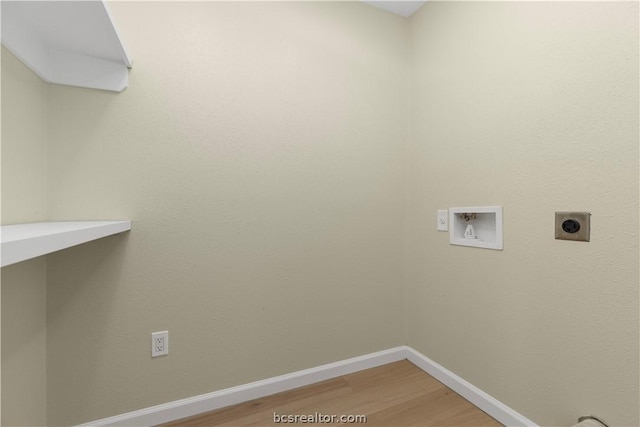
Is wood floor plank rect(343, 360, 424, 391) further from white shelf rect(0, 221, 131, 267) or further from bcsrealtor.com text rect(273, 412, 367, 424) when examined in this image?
white shelf rect(0, 221, 131, 267)

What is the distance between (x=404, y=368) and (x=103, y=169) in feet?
5.94

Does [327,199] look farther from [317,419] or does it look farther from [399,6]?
[399,6]

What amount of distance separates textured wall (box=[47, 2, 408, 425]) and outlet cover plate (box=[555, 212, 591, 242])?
2.56 ft

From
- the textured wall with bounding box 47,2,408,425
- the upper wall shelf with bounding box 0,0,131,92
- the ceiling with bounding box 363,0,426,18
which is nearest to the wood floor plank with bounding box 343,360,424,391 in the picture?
the textured wall with bounding box 47,2,408,425

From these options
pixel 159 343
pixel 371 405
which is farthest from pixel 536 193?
pixel 159 343

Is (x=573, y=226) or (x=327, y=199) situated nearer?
(x=573, y=226)

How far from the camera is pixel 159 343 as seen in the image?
3.82 feet

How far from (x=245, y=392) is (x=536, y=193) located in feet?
5.06

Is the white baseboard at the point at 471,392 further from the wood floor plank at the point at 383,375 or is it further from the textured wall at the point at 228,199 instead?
the textured wall at the point at 228,199

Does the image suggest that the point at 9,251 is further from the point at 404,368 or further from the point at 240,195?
the point at 404,368

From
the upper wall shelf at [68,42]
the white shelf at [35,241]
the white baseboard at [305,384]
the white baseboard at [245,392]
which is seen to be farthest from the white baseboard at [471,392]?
the upper wall shelf at [68,42]

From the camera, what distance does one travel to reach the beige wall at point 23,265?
0.82 m

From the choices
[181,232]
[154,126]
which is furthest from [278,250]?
[154,126]

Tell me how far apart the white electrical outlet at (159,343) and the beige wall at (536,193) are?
1.33 metres
